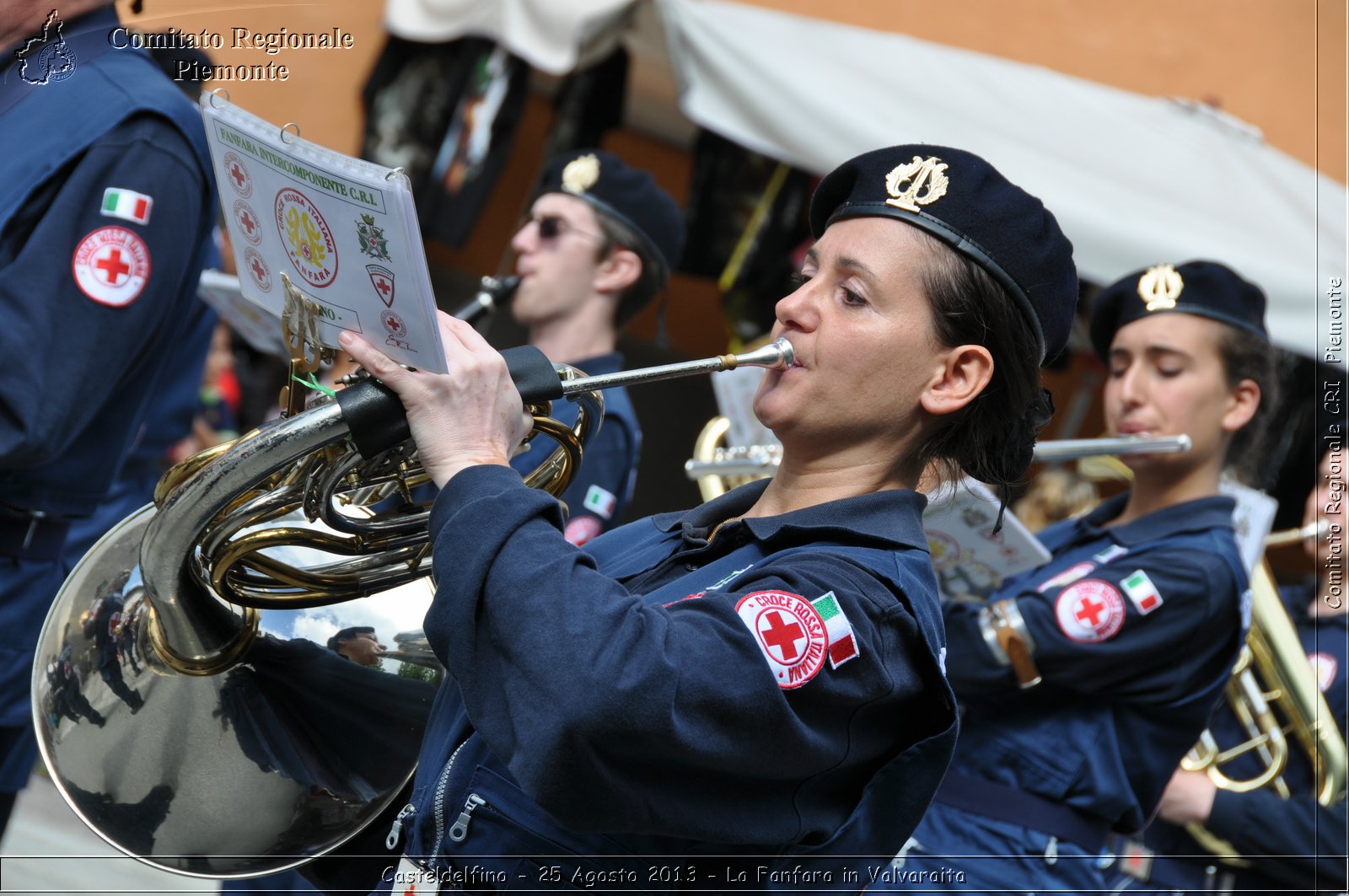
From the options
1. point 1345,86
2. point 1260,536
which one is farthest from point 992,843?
point 1345,86

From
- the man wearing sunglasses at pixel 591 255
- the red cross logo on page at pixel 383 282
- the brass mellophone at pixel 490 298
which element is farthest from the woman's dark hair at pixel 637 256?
the red cross logo on page at pixel 383 282

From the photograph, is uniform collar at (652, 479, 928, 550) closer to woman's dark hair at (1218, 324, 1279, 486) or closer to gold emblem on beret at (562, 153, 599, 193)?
woman's dark hair at (1218, 324, 1279, 486)

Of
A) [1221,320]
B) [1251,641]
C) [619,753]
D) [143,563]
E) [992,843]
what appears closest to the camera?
[619,753]

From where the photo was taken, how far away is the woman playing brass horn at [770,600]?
52.7 inches

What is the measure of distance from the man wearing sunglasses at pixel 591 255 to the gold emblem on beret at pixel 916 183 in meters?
1.66

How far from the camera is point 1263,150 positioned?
558 cm

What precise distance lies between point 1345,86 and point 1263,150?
0.51 metres

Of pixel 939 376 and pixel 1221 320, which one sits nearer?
pixel 939 376

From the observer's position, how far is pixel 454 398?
4.66ft

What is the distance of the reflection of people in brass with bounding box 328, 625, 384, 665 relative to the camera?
188 cm

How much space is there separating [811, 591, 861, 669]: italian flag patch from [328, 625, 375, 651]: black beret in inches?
29.5

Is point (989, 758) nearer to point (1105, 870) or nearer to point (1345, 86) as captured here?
point (1105, 870)

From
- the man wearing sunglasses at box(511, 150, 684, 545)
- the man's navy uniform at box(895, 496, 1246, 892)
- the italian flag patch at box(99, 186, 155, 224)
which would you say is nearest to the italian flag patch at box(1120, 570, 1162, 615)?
the man's navy uniform at box(895, 496, 1246, 892)

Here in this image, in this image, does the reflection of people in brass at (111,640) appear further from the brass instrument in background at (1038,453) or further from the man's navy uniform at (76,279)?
the brass instrument in background at (1038,453)
